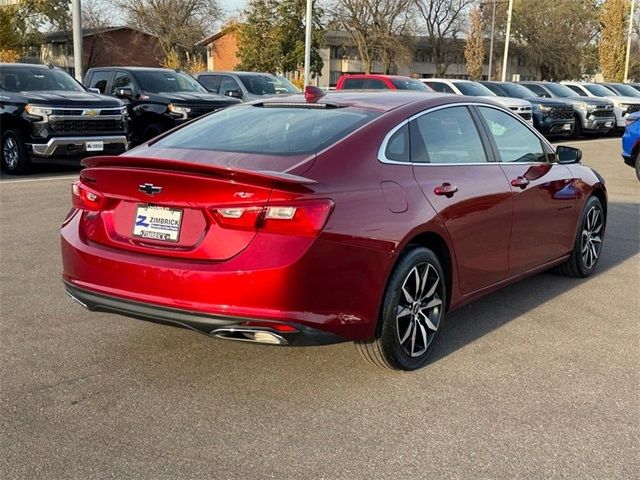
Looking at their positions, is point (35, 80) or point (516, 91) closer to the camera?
point (35, 80)

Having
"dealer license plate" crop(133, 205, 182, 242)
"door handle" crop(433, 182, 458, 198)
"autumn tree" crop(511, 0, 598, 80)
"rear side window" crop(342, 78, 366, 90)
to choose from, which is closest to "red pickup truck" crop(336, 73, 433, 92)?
"rear side window" crop(342, 78, 366, 90)

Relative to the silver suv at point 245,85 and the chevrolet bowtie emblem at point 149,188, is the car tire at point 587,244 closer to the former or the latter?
the chevrolet bowtie emblem at point 149,188

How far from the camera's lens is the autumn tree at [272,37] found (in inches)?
2148

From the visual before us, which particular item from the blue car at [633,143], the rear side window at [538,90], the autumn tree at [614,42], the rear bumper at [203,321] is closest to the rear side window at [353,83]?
the blue car at [633,143]

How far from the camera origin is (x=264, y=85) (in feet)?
59.8

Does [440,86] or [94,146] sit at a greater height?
[440,86]

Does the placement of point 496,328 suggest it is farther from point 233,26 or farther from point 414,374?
point 233,26

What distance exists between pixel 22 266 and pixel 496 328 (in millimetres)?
4015

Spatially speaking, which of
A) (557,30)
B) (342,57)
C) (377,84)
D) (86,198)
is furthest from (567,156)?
(557,30)

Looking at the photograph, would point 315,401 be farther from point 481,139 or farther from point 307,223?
point 481,139

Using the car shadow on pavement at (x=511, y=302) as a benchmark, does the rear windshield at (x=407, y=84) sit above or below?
above

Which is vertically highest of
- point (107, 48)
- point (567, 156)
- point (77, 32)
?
point (107, 48)

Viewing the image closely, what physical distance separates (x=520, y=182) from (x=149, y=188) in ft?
9.07

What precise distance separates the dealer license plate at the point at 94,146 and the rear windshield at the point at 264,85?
6.40 meters
